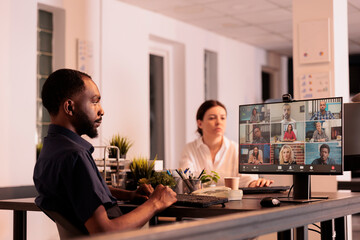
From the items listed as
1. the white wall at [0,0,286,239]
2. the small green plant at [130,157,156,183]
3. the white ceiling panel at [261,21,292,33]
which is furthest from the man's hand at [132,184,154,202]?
the white ceiling panel at [261,21,292,33]

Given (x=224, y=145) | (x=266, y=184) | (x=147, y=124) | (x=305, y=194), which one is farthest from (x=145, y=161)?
(x=147, y=124)

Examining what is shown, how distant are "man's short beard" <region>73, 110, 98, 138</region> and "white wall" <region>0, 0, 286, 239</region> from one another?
2802 mm

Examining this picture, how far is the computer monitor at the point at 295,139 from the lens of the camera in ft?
7.68

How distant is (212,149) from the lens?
167 inches

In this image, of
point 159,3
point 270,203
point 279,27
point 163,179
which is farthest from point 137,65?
point 270,203

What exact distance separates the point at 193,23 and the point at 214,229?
6.05 meters

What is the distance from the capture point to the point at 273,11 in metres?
6.76

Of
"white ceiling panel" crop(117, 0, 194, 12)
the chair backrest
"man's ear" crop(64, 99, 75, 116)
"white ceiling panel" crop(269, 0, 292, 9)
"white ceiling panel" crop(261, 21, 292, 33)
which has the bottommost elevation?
the chair backrest

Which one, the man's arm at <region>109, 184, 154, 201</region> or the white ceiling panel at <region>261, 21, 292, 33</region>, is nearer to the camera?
the man's arm at <region>109, 184, 154, 201</region>

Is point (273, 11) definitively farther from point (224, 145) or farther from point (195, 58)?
point (224, 145)

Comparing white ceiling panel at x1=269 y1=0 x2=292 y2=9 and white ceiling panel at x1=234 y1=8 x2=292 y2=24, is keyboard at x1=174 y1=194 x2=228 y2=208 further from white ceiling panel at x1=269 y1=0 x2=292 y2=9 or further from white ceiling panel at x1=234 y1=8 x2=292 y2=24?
white ceiling panel at x1=234 y1=8 x2=292 y2=24

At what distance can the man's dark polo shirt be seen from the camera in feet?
6.39


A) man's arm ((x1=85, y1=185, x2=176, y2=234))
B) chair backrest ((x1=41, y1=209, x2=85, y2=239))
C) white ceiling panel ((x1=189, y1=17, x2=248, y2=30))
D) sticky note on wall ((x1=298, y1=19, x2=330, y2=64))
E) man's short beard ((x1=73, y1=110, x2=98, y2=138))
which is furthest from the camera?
white ceiling panel ((x1=189, y1=17, x2=248, y2=30))

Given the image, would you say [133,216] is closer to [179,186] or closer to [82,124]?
[82,124]
